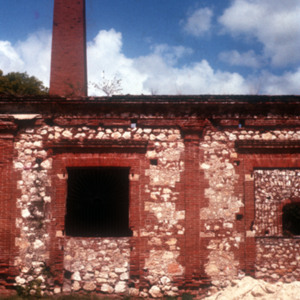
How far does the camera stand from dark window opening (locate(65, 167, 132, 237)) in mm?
7621

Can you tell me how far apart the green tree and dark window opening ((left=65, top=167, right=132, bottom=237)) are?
35.7ft

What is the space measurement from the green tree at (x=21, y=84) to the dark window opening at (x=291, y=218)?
14.4 metres

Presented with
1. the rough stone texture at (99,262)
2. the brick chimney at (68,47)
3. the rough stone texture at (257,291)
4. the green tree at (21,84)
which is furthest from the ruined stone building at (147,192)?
the green tree at (21,84)

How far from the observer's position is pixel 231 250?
7234 mm

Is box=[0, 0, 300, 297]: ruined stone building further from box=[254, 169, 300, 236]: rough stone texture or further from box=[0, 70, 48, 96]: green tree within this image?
box=[0, 70, 48, 96]: green tree

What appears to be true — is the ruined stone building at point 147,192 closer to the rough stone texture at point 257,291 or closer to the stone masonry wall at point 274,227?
the stone masonry wall at point 274,227

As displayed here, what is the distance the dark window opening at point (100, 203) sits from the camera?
7621 mm

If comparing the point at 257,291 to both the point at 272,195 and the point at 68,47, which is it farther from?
the point at 68,47

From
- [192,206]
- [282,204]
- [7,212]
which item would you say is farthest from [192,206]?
[7,212]

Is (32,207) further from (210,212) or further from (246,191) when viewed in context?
(246,191)

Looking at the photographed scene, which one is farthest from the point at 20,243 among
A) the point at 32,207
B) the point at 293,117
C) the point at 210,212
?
the point at 293,117

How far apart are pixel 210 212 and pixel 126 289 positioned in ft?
9.05

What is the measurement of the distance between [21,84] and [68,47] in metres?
4.90

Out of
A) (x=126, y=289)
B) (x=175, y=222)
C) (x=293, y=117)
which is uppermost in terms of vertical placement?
(x=293, y=117)
